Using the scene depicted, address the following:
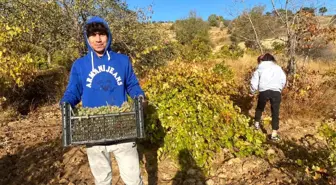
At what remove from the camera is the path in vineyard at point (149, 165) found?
3.72 metres

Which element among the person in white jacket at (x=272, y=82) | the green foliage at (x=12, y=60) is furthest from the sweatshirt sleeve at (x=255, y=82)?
the green foliage at (x=12, y=60)

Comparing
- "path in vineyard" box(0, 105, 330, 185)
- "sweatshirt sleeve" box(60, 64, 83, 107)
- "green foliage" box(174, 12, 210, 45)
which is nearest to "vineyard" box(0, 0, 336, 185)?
"path in vineyard" box(0, 105, 330, 185)

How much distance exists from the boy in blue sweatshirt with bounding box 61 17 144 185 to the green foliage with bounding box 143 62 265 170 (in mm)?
1403

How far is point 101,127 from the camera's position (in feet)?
7.53

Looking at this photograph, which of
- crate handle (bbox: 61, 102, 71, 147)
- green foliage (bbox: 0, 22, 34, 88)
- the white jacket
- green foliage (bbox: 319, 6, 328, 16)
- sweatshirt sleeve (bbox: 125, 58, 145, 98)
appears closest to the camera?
crate handle (bbox: 61, 102, 71, 147)

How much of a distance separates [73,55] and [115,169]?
3911 millimetres

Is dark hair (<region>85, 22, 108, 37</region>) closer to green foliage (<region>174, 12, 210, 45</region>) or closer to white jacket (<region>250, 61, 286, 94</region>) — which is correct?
white jacket (<region>250, 61, 286, 94</region>)

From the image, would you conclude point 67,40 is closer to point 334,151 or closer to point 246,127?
point 246,127

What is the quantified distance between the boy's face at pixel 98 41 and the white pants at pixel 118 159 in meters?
0.78

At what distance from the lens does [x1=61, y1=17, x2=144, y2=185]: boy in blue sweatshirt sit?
8.22 feet

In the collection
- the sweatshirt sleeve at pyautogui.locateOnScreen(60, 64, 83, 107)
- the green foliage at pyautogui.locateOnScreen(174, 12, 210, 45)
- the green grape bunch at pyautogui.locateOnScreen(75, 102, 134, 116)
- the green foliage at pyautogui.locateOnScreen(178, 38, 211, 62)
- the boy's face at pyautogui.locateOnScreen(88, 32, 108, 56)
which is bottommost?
the green grape bunch at pyautogui.locateOnScreen(75, 102, 134, 116)

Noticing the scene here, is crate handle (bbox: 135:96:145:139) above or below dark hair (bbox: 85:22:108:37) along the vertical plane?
below

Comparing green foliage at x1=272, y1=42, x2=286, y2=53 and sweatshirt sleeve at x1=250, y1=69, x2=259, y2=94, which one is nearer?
sweatshirt sleeve at x1=250, y1=69, x2=259, y2=94

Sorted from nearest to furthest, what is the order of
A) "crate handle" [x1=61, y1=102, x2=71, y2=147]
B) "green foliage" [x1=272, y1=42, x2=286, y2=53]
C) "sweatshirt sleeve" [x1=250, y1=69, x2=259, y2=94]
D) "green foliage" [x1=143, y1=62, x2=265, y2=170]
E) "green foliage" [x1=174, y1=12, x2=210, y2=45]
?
1. "crate handle" [x1=61, y1=102, x2=71, y2=147]
2. "green foliage" [x1=143, y1=62, x2=265, y2=170]
3. "sweatshirt sleeve" [x1=250, y1=69, x2=259, y2=94]
4. "green foliage" [x1=272, y1=42, x2=286, y2=53]
5. "green foliage" [x1=174, y1=12, x2=210, y2=45]
